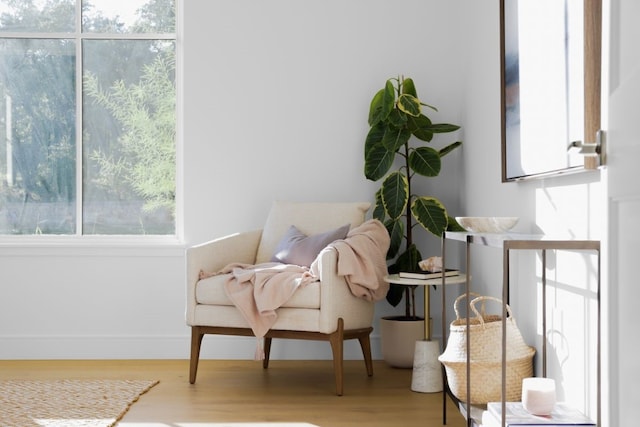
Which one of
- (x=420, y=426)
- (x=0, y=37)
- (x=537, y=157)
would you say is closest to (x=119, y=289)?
(x=0, y=37)

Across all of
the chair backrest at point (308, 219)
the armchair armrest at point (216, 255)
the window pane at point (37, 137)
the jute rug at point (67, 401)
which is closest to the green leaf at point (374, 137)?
the chair backrest at point (308, 219)

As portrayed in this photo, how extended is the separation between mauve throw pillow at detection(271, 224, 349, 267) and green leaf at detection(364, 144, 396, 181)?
36cm

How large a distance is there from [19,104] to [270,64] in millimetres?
1512

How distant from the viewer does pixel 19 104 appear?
463 centimetres

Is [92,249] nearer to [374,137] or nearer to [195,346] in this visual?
[195,346]

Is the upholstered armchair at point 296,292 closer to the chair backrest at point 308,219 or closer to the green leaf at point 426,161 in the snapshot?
the chair backrest at point 308,219

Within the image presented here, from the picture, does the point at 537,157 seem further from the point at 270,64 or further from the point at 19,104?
the point at 19,104

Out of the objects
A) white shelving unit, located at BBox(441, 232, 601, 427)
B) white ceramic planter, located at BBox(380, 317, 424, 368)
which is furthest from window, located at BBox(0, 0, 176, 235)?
white shelving unit, located at BBox(441, 232, 601, 427)

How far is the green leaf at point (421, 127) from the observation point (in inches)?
161

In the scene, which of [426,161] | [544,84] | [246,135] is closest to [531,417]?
[544,84]

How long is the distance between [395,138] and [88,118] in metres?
1.86

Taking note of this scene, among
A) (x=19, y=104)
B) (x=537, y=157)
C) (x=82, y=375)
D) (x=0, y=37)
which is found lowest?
(x=82, y=375)

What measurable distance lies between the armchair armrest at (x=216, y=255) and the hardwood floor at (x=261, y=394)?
0.40 m

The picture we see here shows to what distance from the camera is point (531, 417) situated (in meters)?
2.25
